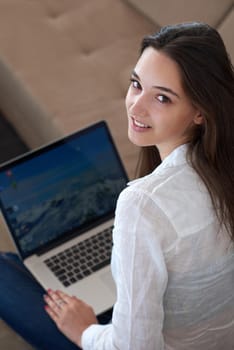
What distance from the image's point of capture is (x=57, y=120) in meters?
1.92

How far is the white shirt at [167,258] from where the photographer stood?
39.9 inches

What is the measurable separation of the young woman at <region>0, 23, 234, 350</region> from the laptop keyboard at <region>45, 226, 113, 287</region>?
35cm

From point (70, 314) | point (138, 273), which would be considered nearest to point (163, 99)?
point (138, 273)

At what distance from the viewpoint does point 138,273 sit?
1034 mm

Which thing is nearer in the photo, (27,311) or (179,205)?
(179,205)

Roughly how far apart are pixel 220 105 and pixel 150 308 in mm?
341

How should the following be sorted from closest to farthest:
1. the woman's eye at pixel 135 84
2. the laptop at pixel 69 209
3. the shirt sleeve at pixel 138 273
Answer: the shirt sleeve at pixel 138 273 → the woman's eye at pixel 135 84 → the laptop at pixel 69 209

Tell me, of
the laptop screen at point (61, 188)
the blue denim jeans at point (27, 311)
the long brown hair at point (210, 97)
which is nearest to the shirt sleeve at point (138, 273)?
the long brown hair at point (210, 97)

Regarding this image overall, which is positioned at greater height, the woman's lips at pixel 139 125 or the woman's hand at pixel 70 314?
the woman's lips at pixel 139 125

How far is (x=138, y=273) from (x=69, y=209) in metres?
0.58

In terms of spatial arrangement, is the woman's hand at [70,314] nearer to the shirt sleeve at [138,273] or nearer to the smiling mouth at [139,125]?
the shirt sleeve at [138,273]

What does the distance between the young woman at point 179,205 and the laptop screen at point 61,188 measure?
17.1 inches

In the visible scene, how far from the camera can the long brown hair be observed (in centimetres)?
103

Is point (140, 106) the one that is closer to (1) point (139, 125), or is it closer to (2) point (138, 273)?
(1) point (139, 125)
